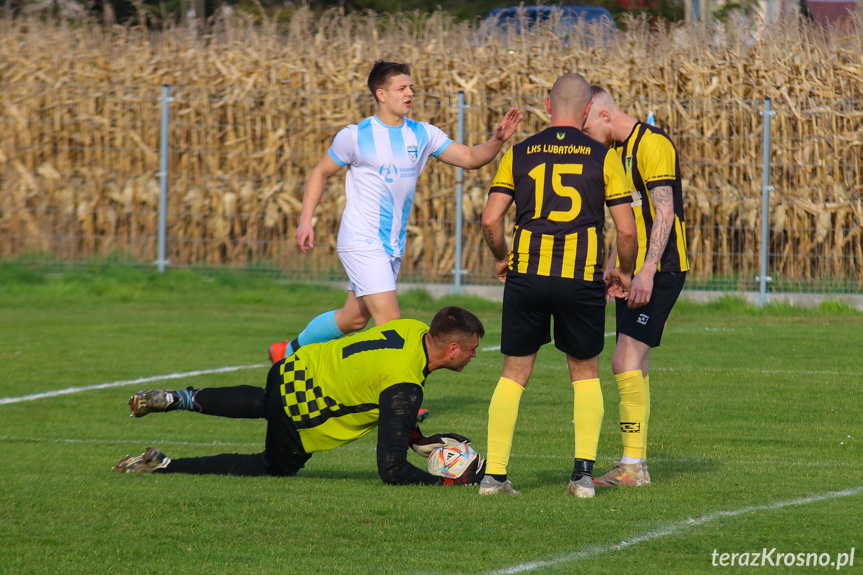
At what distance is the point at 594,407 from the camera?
20.4 ft

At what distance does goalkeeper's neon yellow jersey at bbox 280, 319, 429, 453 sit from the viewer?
20.8 ft

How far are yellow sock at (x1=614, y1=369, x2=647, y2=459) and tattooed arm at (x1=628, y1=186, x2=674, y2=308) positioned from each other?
1.35ft

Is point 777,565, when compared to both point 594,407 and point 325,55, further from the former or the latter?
point 325,55

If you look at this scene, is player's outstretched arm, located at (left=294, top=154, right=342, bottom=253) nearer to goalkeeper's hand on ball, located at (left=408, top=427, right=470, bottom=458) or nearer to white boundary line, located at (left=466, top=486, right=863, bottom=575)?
goalkeeper's hand on ball, located at (left=408, top=427, right=470, bottom=458)

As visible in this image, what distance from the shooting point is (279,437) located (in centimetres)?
663

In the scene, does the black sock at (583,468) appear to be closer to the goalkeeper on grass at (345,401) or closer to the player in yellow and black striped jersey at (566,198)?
the goalkeeper on grass at (345,401)

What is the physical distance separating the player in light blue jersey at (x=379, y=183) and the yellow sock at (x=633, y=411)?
2056mm

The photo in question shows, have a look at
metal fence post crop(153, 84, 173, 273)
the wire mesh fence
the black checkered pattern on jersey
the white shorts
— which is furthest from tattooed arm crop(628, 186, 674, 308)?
metal fence post crop(153, 84, 173, 273)

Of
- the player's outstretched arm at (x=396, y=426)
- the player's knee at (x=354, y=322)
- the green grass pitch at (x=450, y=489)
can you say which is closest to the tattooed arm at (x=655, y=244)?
the green grass pitch at (x=450, y=489)

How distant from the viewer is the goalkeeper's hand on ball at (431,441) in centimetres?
665

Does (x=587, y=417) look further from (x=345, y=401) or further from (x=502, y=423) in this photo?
(x=345, y=401)

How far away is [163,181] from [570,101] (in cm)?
1183

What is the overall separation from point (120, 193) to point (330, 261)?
3429 millimetres

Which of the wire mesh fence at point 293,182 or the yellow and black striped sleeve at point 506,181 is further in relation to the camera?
the wire mesh fence at point 293,182
